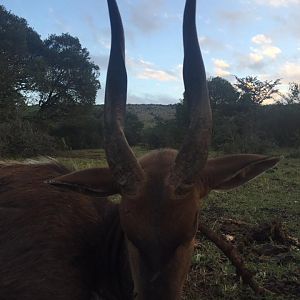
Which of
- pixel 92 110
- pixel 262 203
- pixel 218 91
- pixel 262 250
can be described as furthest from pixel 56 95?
pixel 262 250

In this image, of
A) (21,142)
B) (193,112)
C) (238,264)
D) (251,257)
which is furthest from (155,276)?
(21,142)

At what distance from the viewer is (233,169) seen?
3.76 metres

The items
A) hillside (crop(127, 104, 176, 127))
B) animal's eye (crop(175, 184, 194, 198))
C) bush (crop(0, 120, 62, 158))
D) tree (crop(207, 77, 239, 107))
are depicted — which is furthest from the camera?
hillside (crop(127, 104, 176, 127))

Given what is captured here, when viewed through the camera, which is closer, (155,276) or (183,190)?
(155,276)

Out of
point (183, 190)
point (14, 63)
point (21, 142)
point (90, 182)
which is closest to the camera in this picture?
point (183, 190)

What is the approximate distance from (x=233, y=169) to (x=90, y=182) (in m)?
1.06

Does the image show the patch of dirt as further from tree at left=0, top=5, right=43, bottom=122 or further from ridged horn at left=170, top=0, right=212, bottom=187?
tree at left=0, top=5, right=43, bottom=122

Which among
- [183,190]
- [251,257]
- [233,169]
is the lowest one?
[251,257]

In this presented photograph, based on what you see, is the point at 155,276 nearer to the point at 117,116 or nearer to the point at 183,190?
the point at 183,190

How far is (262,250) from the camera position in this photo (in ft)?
20.1

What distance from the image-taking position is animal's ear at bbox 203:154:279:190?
3.73 metres

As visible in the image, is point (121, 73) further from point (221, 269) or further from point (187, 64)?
point (221, 269)

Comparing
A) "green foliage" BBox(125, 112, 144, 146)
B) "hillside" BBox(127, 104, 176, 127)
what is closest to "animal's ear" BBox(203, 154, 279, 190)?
"green foliage" BBox(125, 112, 144, 146)

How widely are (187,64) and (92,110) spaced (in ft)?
120
